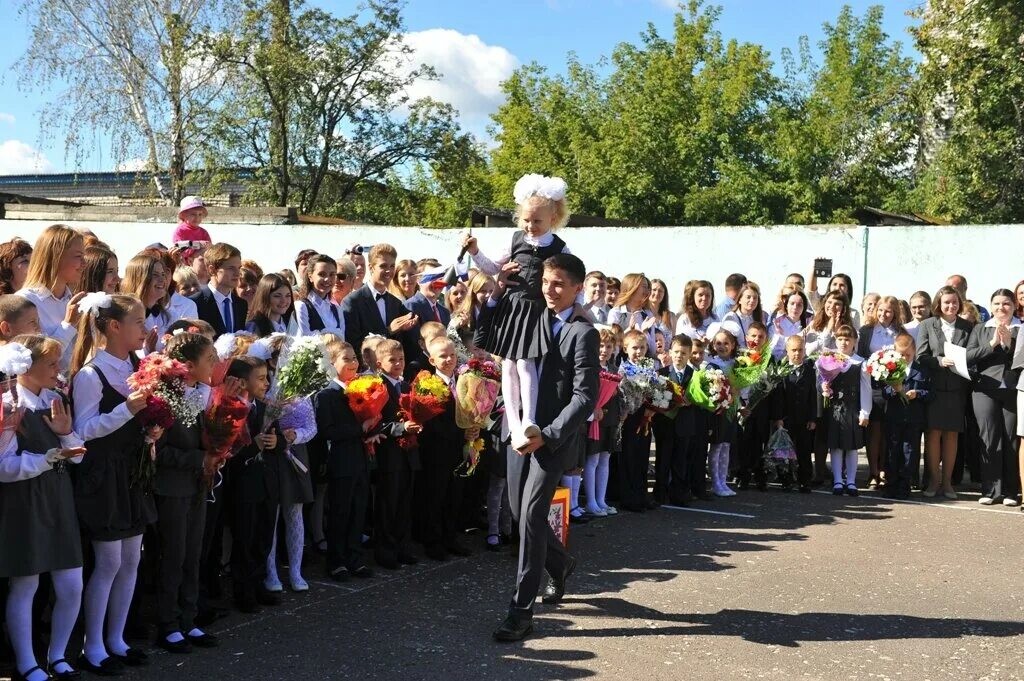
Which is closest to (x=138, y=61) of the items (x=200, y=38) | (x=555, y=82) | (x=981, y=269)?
(x=200, y=38)

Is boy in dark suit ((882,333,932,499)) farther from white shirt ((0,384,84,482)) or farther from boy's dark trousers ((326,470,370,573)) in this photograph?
white shirt ((0,384,84,482))

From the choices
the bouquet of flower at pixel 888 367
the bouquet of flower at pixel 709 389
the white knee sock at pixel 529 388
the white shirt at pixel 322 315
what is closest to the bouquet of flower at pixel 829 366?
the bouquet of flower at pixel 888 367

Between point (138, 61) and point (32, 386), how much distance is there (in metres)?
28.6

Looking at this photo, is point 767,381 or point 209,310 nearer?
point 209,310

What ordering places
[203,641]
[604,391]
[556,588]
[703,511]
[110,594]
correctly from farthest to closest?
[703,511], [604,391], [556,588], [203,641], [110,594]

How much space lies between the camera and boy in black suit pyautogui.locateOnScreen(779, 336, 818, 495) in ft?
37.8

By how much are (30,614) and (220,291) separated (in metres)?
3.60

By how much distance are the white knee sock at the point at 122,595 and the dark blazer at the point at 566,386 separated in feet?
7.39

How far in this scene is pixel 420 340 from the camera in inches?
374

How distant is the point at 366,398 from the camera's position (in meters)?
7.46

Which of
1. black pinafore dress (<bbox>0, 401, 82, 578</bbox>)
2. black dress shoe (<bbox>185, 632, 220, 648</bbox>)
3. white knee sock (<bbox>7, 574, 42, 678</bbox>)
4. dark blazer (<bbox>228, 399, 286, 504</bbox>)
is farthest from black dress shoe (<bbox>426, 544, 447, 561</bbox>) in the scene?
white knee sock (<bbox>7, 574, 42, 678</bbox>)

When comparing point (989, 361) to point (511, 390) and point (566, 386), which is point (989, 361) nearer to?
point (566, 386)

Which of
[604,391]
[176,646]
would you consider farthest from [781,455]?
[176,646]

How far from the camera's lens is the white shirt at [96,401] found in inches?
216
